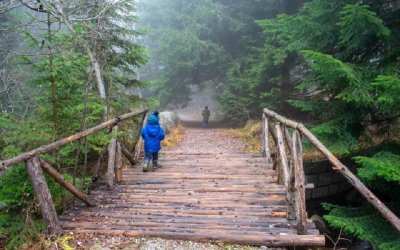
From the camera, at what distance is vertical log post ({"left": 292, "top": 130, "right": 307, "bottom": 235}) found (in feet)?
14.7

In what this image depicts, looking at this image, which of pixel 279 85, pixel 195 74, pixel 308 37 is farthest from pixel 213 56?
pixel 308 37

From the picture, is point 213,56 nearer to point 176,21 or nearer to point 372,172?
point 176,21

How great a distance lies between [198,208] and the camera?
220 inches

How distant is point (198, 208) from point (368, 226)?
3.60 m

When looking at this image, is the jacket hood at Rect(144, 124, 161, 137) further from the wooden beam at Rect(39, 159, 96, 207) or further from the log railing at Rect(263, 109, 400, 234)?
the log railing at Rect(263, 109, 400, 234)

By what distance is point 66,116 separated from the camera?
19.4 ft

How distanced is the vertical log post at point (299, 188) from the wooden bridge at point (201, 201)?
14mm

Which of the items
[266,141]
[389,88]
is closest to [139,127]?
[266,141]

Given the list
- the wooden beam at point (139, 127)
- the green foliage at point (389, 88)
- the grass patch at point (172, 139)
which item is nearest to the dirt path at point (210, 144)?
the grass patch at point (172, 139)

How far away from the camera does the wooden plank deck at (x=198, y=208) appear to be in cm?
448

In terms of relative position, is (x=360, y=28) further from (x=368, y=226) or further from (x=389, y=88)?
(x=368, y=226)

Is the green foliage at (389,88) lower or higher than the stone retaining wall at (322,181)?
higher

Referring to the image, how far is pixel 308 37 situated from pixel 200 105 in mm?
25633

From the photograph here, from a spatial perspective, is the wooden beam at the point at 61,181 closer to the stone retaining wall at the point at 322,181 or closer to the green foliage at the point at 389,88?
the green foliage at the point at 389,88
